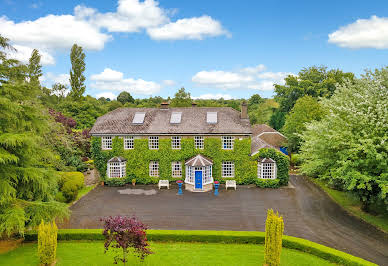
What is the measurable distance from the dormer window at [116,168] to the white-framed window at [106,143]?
1643 mm

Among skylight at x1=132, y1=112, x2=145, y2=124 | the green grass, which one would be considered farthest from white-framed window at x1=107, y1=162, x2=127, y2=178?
the green grass

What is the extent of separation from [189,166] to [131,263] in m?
14.8

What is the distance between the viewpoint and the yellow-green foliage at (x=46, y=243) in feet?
39.7

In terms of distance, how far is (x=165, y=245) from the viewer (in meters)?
15.4

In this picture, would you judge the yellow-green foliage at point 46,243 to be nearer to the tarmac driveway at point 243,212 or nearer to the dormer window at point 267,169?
the tarmac driveway at point 243,212

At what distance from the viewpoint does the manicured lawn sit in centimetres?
1341

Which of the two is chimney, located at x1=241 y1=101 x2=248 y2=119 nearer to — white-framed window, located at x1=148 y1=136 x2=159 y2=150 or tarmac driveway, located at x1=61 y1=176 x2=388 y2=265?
tarmac driveway, located at x1=61 y1=176 x2=388 y2=265

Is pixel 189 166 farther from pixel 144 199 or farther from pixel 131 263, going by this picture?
pixel 131 263

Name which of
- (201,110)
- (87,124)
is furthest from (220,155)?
(87,124)

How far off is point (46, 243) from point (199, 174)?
1637cm

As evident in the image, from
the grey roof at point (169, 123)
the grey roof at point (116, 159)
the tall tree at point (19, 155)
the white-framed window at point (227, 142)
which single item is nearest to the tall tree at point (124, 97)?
the grey roof at point (169, 123)

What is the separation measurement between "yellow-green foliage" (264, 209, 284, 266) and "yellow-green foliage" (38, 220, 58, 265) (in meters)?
10.2

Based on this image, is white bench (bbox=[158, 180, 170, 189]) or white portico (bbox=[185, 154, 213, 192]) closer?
white portico (bbox=[185, 154, 213, 192])

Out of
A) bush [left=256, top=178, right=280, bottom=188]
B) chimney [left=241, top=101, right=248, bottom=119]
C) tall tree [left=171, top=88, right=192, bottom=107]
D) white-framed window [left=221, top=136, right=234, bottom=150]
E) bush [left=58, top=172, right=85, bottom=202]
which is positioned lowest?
bush [left=256, top=178, right=280, bottom=188]
